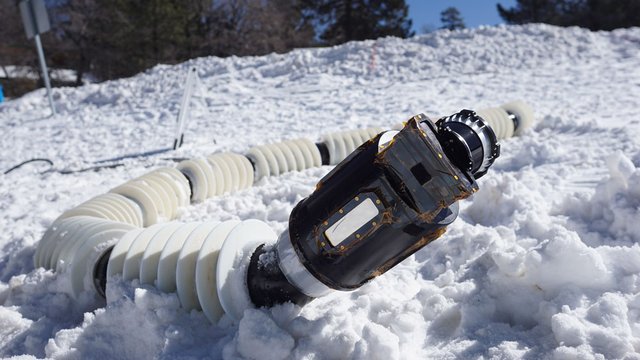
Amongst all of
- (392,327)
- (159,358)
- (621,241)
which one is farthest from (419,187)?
(621,241)

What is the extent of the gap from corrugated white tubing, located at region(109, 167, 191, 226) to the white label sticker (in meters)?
1.92

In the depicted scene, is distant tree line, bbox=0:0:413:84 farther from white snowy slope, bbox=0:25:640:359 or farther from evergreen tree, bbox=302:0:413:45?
white snowy slope, bbox=0:25:640:359

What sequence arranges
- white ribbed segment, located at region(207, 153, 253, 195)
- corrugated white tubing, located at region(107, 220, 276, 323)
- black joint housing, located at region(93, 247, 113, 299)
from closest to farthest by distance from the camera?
corrugated white tubing, located at region(107, 220, 276, 323)
black joint housing, located at region(93, 247, 113, 299)
white ribbed segment, located at region(207, 153, 253, 195)

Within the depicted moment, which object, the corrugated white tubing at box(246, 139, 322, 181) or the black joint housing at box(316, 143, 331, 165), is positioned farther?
the black joint housing at box(316, 143, 331, 165)

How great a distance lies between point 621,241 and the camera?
217cm

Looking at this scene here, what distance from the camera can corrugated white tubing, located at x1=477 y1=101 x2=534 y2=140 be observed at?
196 inches

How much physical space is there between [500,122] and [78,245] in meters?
4.04

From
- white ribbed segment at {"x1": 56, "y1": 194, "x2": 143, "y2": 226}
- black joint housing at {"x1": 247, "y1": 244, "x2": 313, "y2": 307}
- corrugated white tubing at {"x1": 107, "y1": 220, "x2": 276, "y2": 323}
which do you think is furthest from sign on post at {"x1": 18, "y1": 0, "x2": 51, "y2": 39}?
→ black joint housing at {"x1": 247, "y1": 244, "x2": 313, "y2": 307}

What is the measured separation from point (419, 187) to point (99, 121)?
818cm

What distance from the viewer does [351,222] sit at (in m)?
1.43

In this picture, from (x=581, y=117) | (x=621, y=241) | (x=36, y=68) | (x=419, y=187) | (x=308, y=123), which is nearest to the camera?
(x=419, y=187)

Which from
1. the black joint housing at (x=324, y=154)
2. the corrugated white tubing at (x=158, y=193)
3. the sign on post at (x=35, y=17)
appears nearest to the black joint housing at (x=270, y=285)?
the corrugated white tubing at (x=158, y=193)

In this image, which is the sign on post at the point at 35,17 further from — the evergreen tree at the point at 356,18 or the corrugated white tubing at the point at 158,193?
the evergreen tree at the point at 356,18

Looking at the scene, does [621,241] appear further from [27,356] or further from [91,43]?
[91,43]
